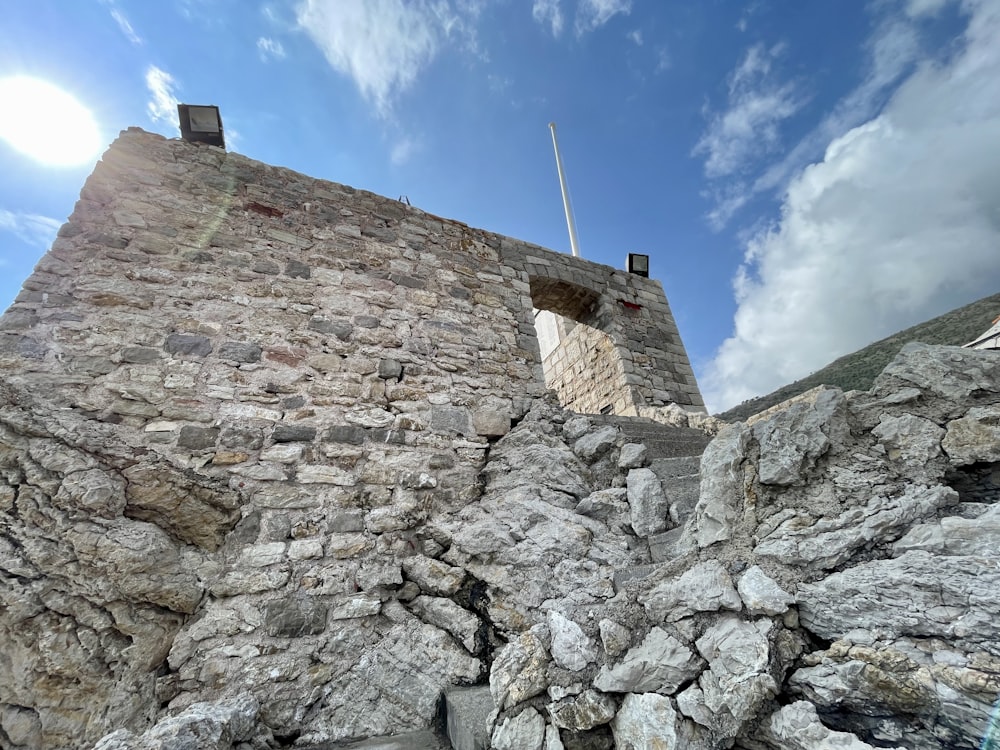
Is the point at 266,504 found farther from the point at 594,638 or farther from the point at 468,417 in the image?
the point at 594,638

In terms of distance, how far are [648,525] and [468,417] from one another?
1.57m

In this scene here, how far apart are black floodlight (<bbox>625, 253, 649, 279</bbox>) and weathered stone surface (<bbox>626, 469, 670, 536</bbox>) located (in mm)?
4201

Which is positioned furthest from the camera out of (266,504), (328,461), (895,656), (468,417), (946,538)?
(468,417)

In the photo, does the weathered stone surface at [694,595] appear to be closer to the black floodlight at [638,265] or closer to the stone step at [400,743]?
the stone step at [400,743]

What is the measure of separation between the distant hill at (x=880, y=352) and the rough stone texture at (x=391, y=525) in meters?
4.86

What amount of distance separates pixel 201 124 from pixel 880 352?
11201 millimetres

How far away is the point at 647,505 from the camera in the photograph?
103 inches

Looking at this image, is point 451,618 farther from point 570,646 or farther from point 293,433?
point 293,433

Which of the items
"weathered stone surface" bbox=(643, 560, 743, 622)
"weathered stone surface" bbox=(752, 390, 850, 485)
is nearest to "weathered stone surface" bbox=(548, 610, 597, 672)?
"weathered stone surface" bbox=(643, 560, 743, 622)

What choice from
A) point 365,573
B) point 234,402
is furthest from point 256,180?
point 365,573

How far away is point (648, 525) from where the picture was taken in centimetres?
254

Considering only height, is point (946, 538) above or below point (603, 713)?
above

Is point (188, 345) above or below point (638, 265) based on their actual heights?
below

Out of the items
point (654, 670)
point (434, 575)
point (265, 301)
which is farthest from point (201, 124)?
point (654, 670)
